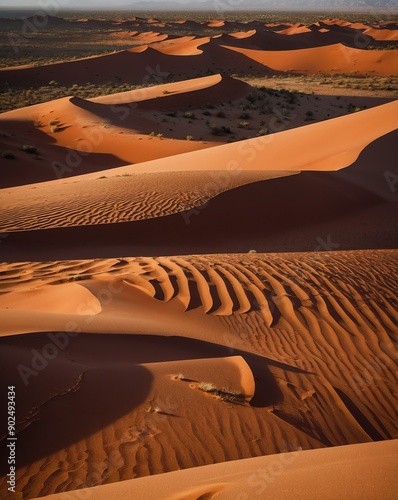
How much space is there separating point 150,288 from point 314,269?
257 cm

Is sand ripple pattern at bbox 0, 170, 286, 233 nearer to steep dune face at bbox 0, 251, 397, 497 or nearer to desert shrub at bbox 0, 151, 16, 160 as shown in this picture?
steep dune face at bbox 0, 251, 397, 497

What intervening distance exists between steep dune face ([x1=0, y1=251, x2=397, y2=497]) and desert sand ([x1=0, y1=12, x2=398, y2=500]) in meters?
0.02

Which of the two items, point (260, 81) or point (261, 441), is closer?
point (261, 441)

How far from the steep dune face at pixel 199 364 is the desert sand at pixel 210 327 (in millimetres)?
19

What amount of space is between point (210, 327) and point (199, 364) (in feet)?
3.20

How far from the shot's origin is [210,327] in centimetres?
582

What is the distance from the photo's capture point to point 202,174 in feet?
44.9

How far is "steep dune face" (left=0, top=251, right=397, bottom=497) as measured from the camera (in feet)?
12.2

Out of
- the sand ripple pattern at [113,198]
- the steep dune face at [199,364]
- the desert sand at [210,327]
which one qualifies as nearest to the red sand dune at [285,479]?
the desert sand at [210,327]

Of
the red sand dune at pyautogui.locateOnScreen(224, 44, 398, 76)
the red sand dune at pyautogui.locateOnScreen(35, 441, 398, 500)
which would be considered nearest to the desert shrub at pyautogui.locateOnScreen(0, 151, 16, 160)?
the red sand dune at pyautogui.locateOnScreen(35, 441, 398, 500)

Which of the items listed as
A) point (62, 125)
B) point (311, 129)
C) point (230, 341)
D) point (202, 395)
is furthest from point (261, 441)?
point (62, 125)

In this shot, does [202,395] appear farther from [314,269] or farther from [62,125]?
[62,125]

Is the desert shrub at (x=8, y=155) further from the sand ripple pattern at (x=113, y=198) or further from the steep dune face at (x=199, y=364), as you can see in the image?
the steep dune face at (x=199, y=364)

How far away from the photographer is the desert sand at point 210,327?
3.42m
